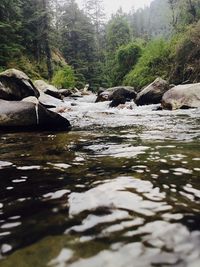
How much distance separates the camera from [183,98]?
1094cm

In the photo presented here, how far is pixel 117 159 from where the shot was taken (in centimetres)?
332

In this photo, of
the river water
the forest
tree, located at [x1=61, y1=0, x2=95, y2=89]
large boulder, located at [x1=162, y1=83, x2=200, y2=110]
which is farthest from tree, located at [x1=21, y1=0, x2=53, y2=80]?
the river water

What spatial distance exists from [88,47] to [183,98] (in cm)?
3359

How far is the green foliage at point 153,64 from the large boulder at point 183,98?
10952 millimetres

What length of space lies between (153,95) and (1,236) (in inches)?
481

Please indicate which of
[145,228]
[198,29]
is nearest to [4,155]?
[145,228]

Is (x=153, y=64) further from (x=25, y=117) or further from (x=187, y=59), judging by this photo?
(x=25, y=117)

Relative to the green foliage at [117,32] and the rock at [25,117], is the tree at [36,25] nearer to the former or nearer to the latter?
the green foliage at [117,32]

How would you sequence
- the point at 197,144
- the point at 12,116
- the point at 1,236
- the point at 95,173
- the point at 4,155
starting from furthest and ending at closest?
the point at 12,116, the point at 197,144, the point at 4,155, the point at 95,173, the point at 1,236

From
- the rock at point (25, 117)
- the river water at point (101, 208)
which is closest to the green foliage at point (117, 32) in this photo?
the rock at point (25, 117)

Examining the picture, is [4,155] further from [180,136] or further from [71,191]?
[180,136]

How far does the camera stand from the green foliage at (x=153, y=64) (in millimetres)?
23209

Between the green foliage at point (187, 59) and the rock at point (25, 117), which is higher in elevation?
the green foliage at point (187, 59)

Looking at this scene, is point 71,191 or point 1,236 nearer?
point 1,236
